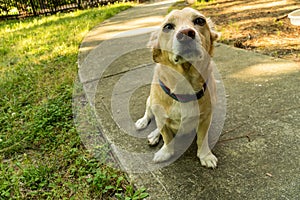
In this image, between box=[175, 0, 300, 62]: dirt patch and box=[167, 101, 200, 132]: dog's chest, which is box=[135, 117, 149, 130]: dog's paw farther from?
box=[175, 0, 300, 62]: dirt patch

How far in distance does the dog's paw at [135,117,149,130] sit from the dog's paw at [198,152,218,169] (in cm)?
71

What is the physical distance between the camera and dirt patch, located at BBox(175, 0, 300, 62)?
158 inches

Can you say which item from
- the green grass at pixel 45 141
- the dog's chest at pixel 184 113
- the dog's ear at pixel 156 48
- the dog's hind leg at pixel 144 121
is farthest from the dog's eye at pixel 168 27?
the green grass at pixel 45 141

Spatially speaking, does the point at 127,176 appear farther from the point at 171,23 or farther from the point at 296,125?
the point at 296,125

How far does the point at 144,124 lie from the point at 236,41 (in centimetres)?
282

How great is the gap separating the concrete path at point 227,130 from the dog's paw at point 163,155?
57 millimetres

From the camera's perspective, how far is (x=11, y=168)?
88.0 inches

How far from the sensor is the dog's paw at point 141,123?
8.32ft

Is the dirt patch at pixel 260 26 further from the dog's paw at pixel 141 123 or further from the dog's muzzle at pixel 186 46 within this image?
the dog's muzzle at pixel 186 46

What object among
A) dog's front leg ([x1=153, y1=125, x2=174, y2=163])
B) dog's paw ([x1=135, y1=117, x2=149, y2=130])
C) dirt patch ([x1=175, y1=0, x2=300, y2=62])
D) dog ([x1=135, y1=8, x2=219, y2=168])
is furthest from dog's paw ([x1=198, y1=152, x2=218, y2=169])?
dirt patch ([x1=175, y1=0, x2=300, y2=62])

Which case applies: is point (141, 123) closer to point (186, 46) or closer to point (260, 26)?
point (186, 46)

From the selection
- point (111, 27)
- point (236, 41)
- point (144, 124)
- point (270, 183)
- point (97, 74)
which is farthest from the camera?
point (111, 27)

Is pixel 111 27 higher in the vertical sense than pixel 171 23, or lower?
lower

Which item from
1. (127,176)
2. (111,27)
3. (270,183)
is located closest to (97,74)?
(127,176)
